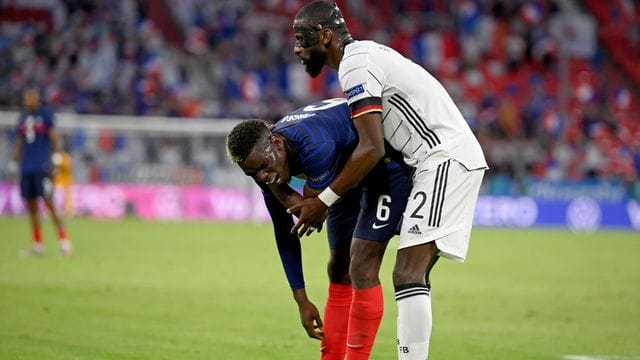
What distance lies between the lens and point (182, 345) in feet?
28.3

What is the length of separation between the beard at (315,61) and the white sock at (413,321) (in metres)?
1.50

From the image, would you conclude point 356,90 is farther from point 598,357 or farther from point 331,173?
point 598,357

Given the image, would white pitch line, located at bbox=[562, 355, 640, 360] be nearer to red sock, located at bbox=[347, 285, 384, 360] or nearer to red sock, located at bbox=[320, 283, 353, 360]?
red sock, located at bbox=[320, 283, 353, 360]

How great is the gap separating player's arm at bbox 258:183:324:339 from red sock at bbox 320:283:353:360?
29 centimetres

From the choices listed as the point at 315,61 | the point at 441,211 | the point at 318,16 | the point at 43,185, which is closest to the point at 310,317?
the point at 441,211

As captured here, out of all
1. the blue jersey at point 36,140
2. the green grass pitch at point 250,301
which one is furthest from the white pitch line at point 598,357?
the blue jersey at point 36,140

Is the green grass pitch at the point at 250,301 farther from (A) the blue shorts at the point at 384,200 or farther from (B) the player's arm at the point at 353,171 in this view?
(B) the player's arm at the point at 353,171

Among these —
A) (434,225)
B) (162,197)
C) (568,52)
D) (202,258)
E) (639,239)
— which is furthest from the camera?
(568,52)

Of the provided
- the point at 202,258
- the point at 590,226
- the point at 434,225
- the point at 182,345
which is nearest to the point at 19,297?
the point at 182,345

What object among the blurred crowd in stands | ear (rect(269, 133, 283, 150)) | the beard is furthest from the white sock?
the blurred crowd in stands

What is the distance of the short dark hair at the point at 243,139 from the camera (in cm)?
610

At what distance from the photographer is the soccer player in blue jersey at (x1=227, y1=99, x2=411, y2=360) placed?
622 centimetres

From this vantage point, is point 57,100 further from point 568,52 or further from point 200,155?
point 568,52

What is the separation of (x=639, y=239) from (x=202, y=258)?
10.5 m
